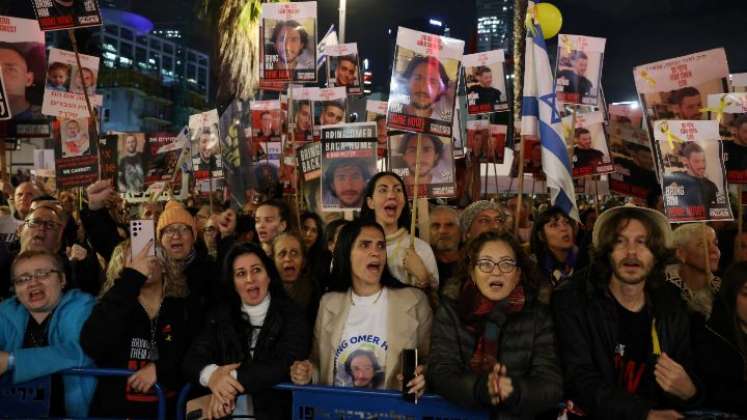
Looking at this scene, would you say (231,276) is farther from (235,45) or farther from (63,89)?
(235,45)

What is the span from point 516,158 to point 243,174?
14.7 ft

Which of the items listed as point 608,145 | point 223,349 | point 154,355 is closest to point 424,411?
point 223,349

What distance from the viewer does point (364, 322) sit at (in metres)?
3.90

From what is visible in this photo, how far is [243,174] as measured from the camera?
10.1 metres

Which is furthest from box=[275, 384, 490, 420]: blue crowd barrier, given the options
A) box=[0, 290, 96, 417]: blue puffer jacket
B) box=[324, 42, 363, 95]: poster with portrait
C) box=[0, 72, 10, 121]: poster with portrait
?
box=[324, 42, 363, 95]: poster with portrait

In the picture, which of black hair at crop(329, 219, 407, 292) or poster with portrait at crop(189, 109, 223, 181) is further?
poster with portrait at crop(189, 109, 223, 181)

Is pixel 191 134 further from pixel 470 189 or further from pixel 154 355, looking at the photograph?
pixel 154 355

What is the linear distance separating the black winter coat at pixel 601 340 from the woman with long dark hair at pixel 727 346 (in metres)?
0.11

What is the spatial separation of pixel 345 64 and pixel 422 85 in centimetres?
488

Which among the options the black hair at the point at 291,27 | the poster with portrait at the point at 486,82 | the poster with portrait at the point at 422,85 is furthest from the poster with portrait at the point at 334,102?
the poster with portrait at the point at 422,85

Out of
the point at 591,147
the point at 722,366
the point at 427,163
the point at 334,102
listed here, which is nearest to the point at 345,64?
the point at 334,102

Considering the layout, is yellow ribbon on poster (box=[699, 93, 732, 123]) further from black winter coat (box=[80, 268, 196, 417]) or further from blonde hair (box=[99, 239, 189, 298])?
black winter coat (box=[80, 268, 196, 417])

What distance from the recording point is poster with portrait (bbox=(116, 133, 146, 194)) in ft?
34.7

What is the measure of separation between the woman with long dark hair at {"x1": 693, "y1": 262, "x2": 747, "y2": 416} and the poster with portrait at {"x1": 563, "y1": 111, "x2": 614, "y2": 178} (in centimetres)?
428
